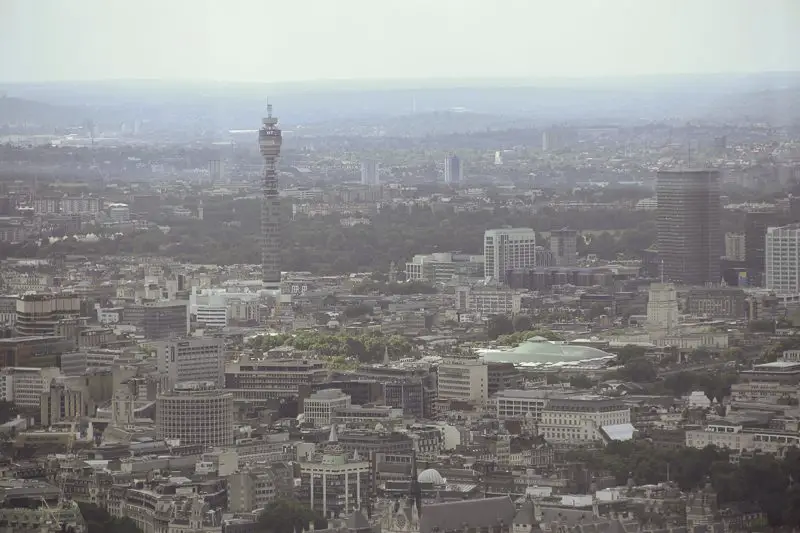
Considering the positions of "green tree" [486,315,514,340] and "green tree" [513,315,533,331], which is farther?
"green tree" [513,315,533,331]

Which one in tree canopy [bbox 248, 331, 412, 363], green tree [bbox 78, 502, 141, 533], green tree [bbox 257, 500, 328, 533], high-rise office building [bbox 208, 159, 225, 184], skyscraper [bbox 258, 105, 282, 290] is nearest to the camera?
green tree [bbox 257, 500, 328, 533]

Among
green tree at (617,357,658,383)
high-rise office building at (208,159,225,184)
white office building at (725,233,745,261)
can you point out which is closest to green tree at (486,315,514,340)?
green tree at (617,357,658,383)

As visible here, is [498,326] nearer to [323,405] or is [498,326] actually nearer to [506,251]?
[323,405]

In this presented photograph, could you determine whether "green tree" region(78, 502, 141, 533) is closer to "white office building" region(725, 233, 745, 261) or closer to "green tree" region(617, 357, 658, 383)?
"green tree" region(617, 357, 658, 383)

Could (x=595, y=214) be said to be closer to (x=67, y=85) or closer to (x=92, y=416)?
(x=67, y=85)

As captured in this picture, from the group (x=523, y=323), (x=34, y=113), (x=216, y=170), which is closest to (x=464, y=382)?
(x=523, y=323)

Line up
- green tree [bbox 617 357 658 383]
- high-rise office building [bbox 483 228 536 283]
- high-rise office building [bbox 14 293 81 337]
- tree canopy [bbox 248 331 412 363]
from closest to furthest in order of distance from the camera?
1. green tree [bbox 617 357 658 383]
2. tree canopy [bbox 248 331 412 363]
3. high-rise office building [bbox 14 293 81 337]
4. high-rise office building [bbox 483 228 536 283]

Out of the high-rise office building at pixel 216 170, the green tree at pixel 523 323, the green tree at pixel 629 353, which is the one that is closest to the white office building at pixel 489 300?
the green tree at pixel 523 323
